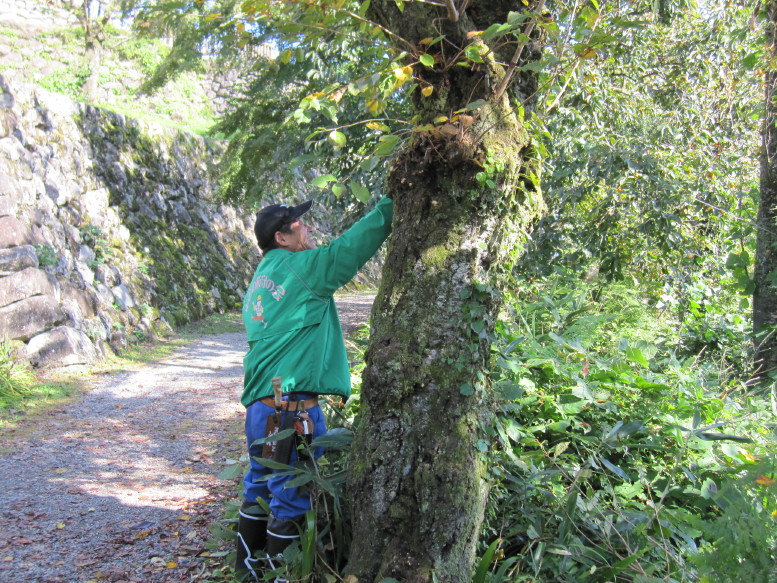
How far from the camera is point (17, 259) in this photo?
8461 mm

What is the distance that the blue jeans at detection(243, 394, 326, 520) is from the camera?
292 cm

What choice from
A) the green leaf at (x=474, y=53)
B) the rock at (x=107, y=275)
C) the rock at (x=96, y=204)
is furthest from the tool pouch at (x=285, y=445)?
the rock at (x=96, y=204)

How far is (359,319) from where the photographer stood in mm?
14445

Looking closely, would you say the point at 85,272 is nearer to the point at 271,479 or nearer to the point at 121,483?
the point at 121,483

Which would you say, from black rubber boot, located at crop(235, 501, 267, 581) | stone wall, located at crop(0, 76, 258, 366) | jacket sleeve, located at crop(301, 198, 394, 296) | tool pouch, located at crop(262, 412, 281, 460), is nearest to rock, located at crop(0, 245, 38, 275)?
stone wall, located at crop(0, 76, 258, 366)

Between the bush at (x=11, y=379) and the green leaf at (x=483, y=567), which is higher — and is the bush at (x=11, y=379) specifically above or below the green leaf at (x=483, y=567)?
below

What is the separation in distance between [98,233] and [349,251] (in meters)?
9.90

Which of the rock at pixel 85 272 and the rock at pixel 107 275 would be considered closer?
the rock at pixel 85 272

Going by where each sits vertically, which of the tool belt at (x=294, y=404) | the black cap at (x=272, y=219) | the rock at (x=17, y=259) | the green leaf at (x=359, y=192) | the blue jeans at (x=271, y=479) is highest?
the green leaf at (x=359, y=192)

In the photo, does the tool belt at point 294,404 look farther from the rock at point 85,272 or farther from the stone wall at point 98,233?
the rock at point 85,272

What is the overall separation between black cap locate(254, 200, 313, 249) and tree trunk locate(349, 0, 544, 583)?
623 millimetres

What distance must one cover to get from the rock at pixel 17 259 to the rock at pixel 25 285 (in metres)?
0.08

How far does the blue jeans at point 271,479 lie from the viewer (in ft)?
9.57

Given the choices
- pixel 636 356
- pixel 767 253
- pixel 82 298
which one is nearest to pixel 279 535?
pixel 636 356
